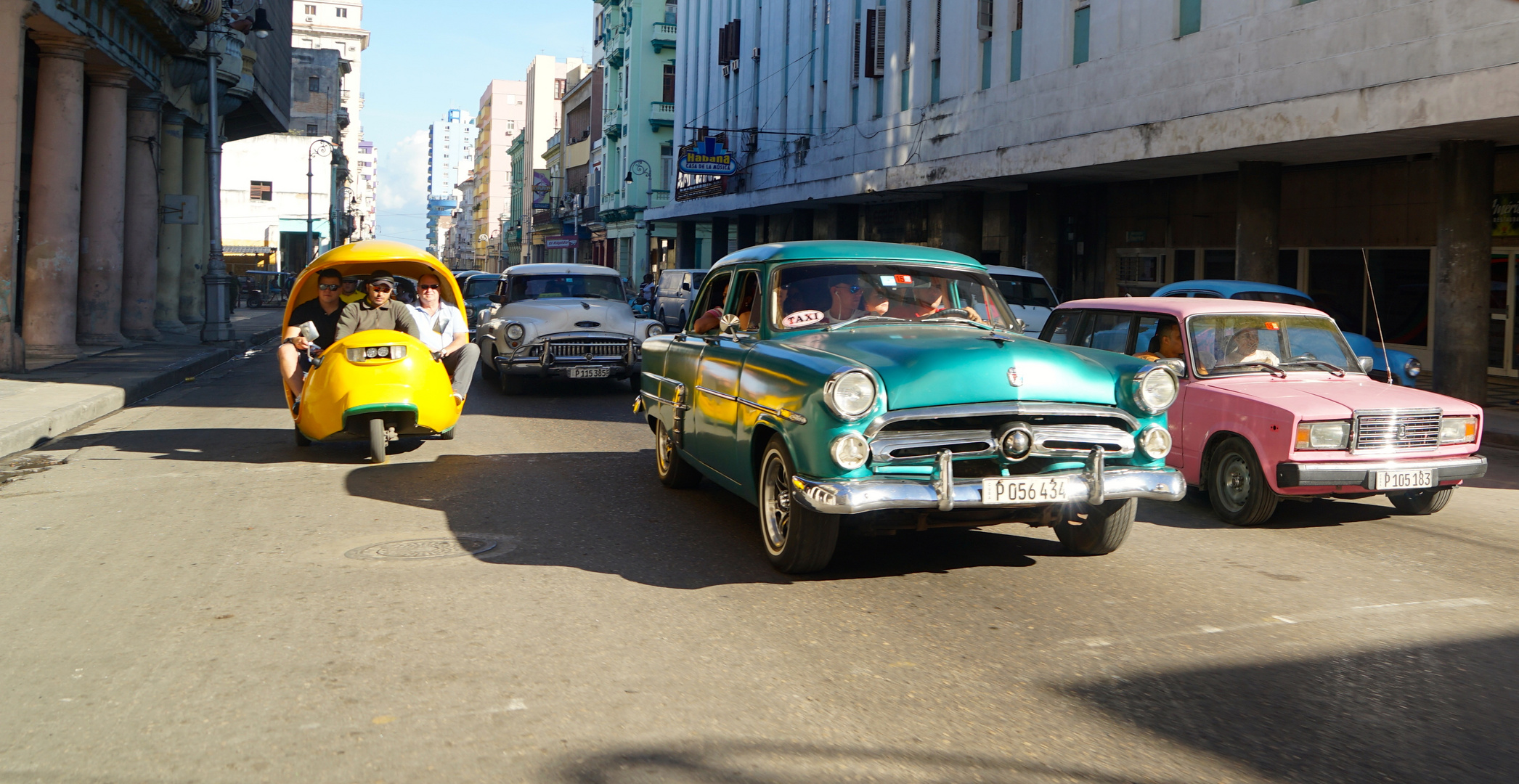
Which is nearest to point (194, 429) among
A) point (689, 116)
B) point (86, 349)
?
point (86, 349)

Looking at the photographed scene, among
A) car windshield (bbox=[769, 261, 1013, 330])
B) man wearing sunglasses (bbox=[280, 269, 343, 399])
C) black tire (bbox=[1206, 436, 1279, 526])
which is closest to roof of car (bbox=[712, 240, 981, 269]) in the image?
car windshield (bbox=[769, 261, 1013, 330])

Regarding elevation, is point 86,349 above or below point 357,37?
below

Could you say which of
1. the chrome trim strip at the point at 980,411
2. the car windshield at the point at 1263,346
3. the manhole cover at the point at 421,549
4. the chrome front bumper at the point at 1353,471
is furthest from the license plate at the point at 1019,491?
the car windshield at the point at 1263,346

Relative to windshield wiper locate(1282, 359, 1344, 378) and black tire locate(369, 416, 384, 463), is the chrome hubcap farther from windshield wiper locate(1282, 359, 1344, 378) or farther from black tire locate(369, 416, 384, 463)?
black tire locate(369, 416, 384, 463)

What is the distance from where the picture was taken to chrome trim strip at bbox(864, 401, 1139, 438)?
568 cm

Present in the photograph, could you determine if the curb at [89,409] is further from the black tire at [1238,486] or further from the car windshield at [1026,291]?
the car windshield at [1026,291]

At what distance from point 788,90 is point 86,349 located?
2468cm

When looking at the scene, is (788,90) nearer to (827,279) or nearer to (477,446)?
(477,446)

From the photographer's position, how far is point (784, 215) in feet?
139

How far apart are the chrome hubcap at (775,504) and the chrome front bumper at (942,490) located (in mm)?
365

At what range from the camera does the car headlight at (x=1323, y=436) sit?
24.4 ft

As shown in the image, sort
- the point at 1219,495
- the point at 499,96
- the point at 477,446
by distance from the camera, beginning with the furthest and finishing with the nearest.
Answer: the point at 499,96 → the point at 477,446 → the point at 1219,495

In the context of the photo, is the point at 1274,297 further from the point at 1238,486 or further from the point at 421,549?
the point at 421,549

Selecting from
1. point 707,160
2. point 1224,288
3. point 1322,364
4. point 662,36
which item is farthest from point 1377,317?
point 662,36
